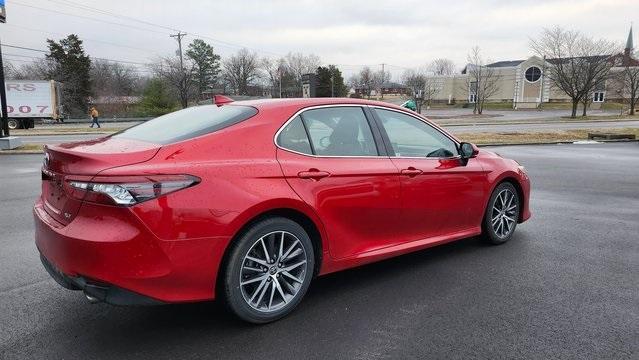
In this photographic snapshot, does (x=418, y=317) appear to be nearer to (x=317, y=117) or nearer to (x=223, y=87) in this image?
(x=317, y=117)

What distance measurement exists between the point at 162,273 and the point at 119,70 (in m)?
89.2

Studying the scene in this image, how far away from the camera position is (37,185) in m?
9.40

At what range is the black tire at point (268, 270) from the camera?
3.17 metres

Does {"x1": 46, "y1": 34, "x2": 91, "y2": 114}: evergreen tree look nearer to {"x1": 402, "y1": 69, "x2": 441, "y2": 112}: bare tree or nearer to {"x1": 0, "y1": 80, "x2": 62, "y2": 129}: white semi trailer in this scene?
{"x1": 0, "y1": 80, "x2": 62, "y2": 129}: white semi trailer

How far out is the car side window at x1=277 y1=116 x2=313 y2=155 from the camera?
11.6ft

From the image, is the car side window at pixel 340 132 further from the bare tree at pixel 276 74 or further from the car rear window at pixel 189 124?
the bare tree at pixel 276 74

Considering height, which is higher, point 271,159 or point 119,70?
point 119,70

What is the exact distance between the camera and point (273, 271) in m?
3.40

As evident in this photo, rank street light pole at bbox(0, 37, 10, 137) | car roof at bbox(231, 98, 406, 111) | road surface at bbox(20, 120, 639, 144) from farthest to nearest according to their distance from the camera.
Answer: road surface at bbox(20, 120, 639, 144) → street light pole at bbox(0, 37, 10, 137) → car roof at bbox(231, 98, 406, 111)

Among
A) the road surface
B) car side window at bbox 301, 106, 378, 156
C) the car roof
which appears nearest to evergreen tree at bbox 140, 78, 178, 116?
the road surface

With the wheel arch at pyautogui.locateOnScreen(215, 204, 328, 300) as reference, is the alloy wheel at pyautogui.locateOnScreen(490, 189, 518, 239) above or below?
Answer: below

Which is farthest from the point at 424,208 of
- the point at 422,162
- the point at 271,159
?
the point at 271,159

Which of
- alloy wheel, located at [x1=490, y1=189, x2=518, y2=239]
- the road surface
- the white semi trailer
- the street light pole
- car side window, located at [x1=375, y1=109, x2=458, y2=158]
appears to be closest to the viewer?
car side window, located at [x1=375, y1=109, x2=458, y2=158]

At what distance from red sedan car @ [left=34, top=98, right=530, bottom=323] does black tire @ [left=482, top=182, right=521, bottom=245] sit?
733mm
